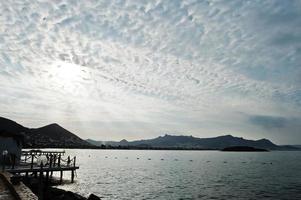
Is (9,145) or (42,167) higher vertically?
(9,145)

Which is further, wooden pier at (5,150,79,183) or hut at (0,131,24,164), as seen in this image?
hut at (0,131,24,164)

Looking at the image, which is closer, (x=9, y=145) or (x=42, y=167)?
(x=42, y=167)

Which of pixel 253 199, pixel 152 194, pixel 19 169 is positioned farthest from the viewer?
pixel 152 194

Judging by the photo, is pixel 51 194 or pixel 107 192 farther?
pixel 107 192

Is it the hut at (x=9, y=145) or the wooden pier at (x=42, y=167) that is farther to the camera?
the hut at (x=9, y=145)

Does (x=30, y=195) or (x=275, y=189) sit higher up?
(x=30, y=195)

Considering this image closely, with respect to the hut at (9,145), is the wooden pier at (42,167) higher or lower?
lower

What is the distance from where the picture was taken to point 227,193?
48.9m

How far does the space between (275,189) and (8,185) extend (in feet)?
155

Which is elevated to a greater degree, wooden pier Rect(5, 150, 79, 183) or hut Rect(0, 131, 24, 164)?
hut Rect(0, 131, 24, 164)

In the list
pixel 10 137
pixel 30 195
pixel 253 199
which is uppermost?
pixel 10 137

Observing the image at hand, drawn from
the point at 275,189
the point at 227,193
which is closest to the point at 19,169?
the point at 227,193

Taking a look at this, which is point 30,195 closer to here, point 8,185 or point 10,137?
point 8,185

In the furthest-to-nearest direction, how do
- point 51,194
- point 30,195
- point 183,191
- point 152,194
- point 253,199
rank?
1. point 183,191
2. point 152,194
3. point 253,199
4. point 51,194
5. point 30,195
